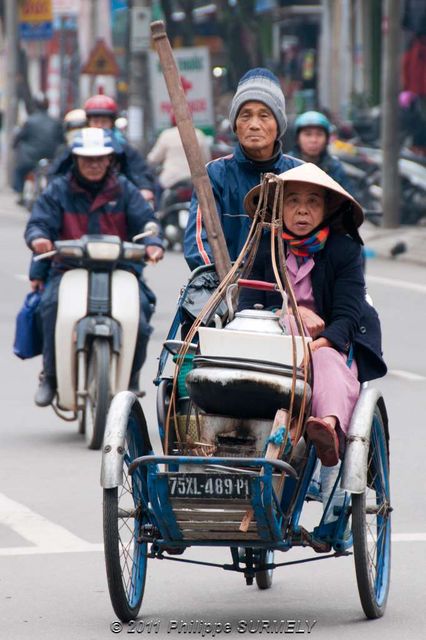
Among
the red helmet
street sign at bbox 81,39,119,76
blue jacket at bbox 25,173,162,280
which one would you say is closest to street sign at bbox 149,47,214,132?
street sign at bbox 81,39,119,76

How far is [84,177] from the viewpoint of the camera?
10.3m

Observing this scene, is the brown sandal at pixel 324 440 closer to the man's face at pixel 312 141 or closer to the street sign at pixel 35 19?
the man's face at pixel 312 141

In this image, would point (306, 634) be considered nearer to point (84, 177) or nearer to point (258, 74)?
point (258, 74)

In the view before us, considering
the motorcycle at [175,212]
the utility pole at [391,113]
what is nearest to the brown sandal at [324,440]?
the motorcycle at [175,212]

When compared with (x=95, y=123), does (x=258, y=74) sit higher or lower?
higher

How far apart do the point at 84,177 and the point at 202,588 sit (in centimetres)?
414

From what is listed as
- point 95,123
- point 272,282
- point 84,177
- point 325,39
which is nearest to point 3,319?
point 95,123

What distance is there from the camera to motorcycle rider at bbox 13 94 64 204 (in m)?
31.4

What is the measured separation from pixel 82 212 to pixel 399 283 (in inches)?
368

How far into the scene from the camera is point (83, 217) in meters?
10.5

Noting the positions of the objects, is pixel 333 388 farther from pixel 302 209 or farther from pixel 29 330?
pixel 29 330

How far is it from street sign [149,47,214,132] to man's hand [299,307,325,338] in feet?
78.3

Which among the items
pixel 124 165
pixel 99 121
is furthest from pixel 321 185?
pixel 99 121

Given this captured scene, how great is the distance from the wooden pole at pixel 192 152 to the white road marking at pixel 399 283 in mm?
12157
